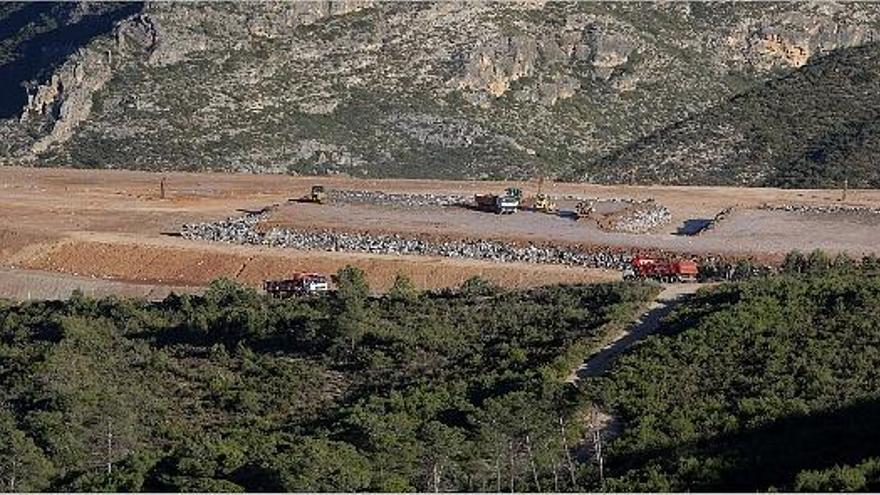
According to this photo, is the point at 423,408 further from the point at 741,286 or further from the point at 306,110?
the point at 306,110

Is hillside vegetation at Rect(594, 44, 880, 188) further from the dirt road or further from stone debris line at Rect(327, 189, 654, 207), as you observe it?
the dirt road

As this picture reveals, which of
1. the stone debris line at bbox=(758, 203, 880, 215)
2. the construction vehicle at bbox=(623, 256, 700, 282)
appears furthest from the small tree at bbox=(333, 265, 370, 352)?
the stone debris line at bbox=(758, 203, 880, 215)

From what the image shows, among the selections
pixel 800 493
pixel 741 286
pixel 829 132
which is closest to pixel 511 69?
pixel 829 132

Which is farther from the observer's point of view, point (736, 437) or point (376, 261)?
point (376, 261)

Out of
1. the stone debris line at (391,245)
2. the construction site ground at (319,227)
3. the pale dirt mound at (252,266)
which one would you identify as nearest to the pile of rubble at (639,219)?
the construction site ground at (319,227)

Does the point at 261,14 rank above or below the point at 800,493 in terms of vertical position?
above
